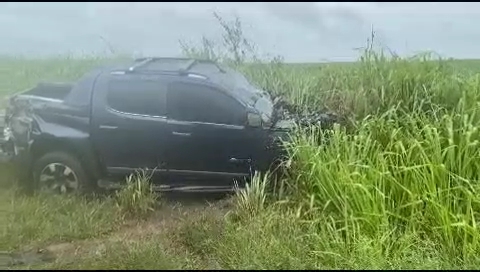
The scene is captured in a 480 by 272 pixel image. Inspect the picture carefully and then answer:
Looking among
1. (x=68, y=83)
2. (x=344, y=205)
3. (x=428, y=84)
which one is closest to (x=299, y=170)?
(x=344, y=205)

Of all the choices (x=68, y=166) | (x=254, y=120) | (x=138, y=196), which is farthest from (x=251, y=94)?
(x=68, y=166)

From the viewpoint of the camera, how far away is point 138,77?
368 centimetres

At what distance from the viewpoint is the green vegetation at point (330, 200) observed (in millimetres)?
3504

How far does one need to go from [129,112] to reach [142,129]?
137 millimetres

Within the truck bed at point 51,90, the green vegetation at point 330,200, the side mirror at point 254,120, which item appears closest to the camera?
the green vegetation at point 330,200

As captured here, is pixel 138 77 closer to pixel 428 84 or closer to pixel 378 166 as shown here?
pixel 378 166

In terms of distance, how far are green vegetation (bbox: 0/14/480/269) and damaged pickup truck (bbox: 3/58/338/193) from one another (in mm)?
114

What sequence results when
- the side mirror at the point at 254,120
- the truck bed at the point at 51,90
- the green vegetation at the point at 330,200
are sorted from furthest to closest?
the side mirror at the point at 254,120 → the truck bed at the point at 51,90 → the green vegetation at the point at 330,200

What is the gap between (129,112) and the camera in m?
3.69

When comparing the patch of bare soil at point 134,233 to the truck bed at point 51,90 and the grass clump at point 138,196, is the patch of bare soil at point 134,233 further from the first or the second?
the truck bed at point 51,90

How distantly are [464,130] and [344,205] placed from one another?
925 millimetres

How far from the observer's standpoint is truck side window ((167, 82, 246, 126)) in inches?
145

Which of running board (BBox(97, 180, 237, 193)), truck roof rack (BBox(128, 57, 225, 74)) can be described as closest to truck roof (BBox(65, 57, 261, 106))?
truck roof rack (BBox(128, 57, 225, 74))

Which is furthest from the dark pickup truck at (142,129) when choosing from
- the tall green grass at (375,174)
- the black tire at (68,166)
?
the tall green grass at (375,174)
